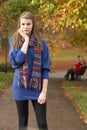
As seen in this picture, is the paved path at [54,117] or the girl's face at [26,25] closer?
the girl's face at [26,25]

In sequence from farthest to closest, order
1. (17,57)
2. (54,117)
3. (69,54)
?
(69,54)
(54,117)
(17,57)

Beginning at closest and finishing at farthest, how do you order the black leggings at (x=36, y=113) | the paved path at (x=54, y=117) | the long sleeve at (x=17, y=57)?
the long sleeve at (x=17, y=57), the black leggings at (x=36, y=113), the paved path at (x=54, y=117)

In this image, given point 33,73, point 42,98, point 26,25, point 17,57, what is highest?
point 26,25

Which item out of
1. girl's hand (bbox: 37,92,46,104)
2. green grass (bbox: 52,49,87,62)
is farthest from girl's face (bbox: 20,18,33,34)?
green grass (bbox: 52,49,87,62)

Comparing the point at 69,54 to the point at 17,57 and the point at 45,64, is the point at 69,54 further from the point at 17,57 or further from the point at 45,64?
the point at 17,57

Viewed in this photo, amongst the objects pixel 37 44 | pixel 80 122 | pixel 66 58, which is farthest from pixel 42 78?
pixel 66 58

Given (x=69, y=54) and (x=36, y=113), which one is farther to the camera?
(x=69, y=54)

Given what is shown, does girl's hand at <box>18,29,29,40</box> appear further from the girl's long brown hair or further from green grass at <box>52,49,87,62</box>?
green grass at <box>52,49,87,62</box>

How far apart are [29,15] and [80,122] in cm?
371

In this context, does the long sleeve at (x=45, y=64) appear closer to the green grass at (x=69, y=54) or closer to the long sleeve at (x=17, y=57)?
the long sleeve at (x=17, y=57)

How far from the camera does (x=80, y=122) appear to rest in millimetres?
7758

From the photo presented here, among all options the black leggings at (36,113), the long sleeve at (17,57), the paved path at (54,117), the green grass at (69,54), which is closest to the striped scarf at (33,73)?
the long sleeve at (17,57)

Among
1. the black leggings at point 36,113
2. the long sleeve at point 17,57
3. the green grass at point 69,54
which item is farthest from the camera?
the green grass at point 69,54

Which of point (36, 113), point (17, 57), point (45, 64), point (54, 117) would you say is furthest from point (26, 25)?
point (54, 117)
